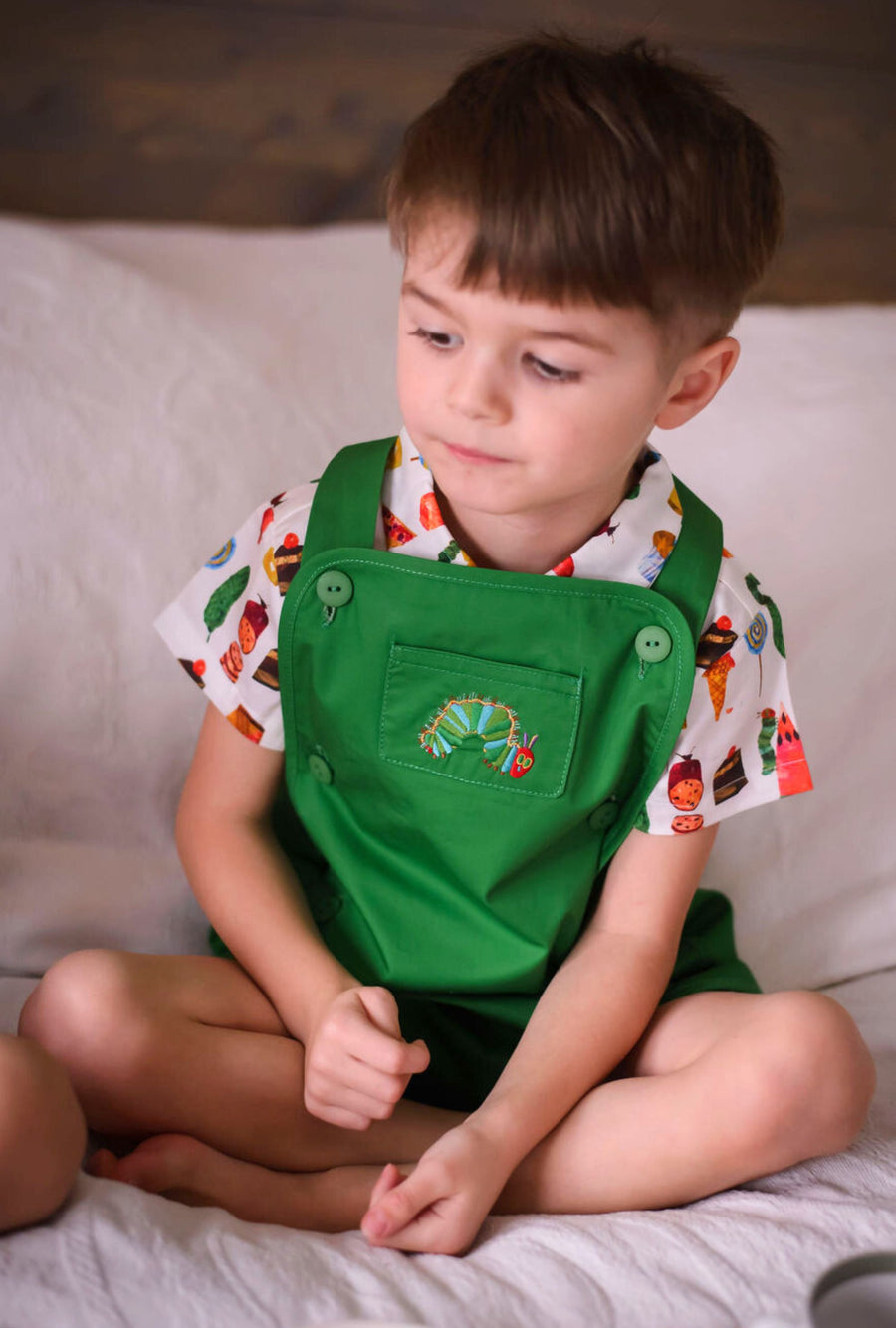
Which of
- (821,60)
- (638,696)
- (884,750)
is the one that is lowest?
(884,750)

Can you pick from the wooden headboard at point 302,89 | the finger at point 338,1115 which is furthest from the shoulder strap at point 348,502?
the wooden headboard at point 302,89

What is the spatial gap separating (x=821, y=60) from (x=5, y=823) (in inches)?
50.0

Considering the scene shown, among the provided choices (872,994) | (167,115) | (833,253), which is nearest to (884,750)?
(872,994)

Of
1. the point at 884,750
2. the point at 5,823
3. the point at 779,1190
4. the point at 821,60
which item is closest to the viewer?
the point at 779,1190

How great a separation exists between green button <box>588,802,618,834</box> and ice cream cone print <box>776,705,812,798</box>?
0.11 meters

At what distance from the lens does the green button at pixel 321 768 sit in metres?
0.85

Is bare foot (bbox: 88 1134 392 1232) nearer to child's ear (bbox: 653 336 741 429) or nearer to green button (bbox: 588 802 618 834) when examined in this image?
green button (bbox: 588 802 618 834)

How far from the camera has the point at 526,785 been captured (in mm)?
810

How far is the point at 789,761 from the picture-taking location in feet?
2.84

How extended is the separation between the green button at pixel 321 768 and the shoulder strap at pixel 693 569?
245 millimetres

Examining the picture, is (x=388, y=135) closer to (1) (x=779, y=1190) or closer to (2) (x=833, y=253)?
(2) (x=833, y=253)

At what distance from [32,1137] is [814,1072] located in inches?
16.7

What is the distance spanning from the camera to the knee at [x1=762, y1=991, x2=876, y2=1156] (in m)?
0.73

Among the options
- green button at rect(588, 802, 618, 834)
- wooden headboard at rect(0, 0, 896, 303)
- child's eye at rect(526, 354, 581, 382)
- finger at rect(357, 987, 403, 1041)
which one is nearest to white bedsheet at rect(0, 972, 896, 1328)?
finger at rect(357, 987, 403, 1041)
